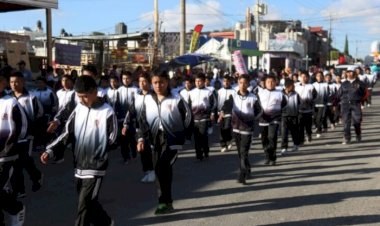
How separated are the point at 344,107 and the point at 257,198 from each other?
745 centimetres

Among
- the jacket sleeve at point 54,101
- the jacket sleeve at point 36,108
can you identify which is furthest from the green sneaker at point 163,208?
the jacket sleeve at point 54,101

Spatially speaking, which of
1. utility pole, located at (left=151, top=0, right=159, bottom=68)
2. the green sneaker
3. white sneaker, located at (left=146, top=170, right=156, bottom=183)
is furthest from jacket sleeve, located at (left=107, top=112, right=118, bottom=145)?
utility pole, located at (left=151, top=0, right=159, bottom=68)

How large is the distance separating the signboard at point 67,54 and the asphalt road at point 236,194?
8.94 m

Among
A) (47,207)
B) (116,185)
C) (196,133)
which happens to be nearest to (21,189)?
(47,207)

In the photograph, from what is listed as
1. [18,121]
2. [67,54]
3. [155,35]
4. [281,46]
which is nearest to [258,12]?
[281,46]

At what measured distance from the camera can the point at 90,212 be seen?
569cm

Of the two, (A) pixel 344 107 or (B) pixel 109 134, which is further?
(A) pixel 344 107

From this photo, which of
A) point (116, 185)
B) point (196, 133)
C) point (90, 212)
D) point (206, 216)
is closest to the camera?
point (90, 212)

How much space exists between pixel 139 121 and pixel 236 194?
196cm

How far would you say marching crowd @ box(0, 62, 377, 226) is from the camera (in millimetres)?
5727

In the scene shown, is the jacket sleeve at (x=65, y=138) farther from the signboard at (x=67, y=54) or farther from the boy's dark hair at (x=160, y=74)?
the signboard at (x=67, y=54)

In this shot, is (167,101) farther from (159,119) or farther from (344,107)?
(344,107)

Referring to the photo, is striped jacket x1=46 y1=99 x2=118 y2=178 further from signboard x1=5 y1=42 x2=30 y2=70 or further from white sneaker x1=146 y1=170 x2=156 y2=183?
signboard x1=5 y1=42 x2=30 y2=70

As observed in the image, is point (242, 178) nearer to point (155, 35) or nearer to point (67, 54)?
point (67, 54)
